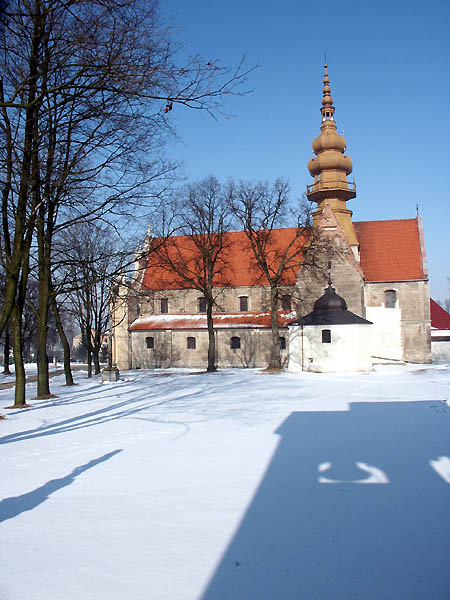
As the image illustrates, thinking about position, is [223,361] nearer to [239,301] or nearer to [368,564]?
[239,301]

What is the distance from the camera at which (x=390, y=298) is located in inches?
1564

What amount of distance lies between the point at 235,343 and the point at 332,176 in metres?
15.0

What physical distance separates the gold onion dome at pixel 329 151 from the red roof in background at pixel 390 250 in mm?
5410

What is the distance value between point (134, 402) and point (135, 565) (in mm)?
12784

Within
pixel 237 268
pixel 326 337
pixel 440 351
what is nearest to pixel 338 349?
pixel 326 337

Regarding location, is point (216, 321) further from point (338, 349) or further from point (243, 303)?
point (338, 349)

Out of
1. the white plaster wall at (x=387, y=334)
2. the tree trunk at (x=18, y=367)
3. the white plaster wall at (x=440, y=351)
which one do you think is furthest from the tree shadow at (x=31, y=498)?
the white plaster wall at (x=440, y=351)

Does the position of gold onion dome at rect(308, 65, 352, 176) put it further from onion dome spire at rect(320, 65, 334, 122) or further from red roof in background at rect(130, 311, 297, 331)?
red roof in background at rect(130, 311, 297, 331)

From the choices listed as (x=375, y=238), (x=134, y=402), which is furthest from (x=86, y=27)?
(x=375, y=238)

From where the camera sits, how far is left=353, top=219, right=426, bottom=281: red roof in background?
131ft

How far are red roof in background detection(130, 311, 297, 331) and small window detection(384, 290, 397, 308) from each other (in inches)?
276

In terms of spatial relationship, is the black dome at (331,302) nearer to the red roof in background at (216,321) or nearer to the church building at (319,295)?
the church building at (319,295)

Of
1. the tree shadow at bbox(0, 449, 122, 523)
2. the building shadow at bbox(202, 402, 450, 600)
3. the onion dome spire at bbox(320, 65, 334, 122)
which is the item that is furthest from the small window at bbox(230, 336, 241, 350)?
the tree shadow at bbox(0, 449, 122, 523)

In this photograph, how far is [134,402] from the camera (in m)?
17.3
